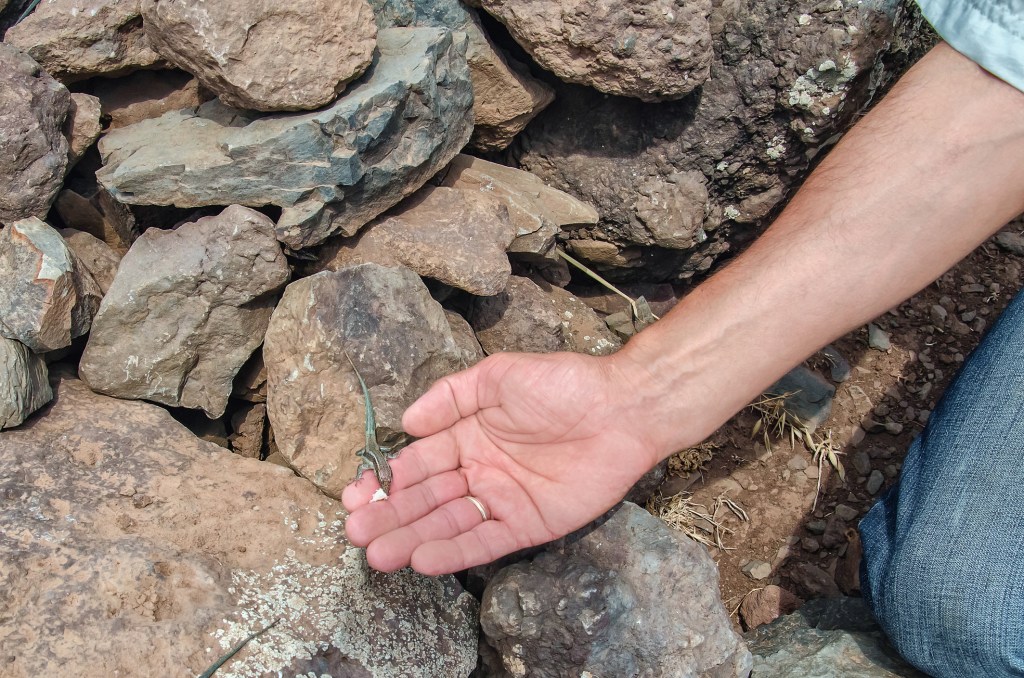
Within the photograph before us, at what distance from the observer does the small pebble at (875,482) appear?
132 inches

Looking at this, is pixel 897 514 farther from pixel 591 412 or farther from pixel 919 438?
pixel 591 412

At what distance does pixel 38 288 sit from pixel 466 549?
1.43 metres

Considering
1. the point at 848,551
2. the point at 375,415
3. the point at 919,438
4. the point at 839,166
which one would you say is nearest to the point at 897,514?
the point at 919,438

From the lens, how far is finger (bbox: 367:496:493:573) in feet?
7.22

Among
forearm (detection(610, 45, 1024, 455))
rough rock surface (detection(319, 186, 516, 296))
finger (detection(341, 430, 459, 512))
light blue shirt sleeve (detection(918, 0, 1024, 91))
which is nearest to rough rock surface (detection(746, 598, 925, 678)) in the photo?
forearm (detection(610, 45, 1024, 455))

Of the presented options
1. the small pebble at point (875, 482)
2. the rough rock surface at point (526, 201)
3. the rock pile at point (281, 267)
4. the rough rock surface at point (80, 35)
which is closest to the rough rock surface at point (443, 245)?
the rock pile at point (281, 267)

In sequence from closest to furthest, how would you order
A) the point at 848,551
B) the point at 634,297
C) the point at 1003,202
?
the point at 1003,202 → the point at 848,551 → the point at 634,297

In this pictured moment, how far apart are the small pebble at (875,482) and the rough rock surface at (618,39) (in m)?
1.73

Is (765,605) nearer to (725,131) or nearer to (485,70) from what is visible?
(725,131)

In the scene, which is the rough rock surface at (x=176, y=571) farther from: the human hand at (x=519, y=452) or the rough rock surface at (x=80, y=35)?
the rough rock surface at (x=80, y=35)

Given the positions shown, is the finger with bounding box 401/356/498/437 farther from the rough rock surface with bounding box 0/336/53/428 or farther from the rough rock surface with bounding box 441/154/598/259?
the rough rock surface with bounding box 0/336/53/428

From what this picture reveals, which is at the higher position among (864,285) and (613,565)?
(864,285)

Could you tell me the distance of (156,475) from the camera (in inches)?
97.0

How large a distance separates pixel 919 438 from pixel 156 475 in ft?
7.78
